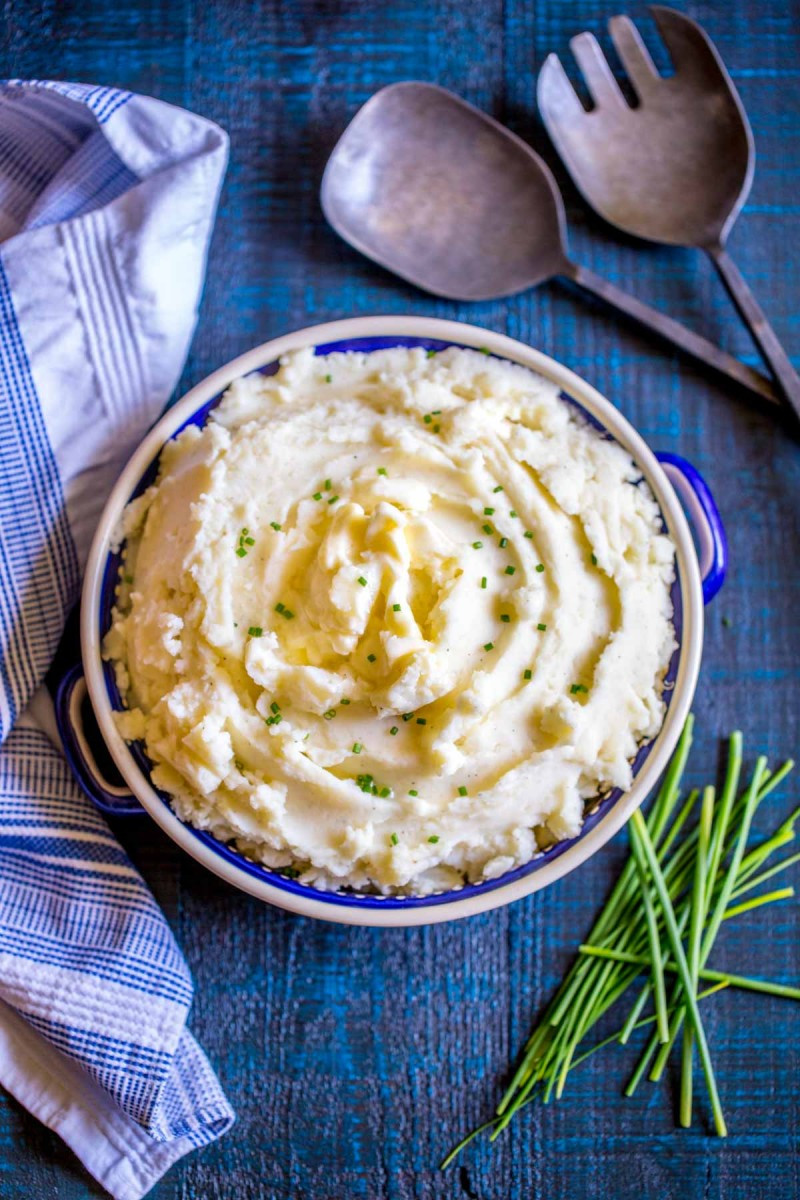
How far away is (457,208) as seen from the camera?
265cm

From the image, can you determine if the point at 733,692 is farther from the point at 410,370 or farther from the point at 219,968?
the point at 219,968

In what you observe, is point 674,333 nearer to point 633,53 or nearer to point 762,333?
point 762,333

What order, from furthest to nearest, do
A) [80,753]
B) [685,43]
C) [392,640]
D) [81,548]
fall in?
[685,43] → [81,548] → [80,753] → [392,640]

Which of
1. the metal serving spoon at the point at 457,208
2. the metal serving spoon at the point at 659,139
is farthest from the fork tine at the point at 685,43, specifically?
the metal serving spoon at the point at 457,208

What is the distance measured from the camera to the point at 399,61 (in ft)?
8.91

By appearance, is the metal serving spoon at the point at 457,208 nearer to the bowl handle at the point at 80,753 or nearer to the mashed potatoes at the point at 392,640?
the mashed potatoes at the point at 392,640

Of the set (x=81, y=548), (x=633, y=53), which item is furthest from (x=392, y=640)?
(x=633, y=53)

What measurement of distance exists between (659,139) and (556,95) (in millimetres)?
284

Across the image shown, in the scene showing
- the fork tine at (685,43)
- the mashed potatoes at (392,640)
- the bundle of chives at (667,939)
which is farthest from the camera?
the fork tine at (685,43)

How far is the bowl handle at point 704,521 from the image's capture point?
238 centimetres

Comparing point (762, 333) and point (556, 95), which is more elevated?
point (556, 95)

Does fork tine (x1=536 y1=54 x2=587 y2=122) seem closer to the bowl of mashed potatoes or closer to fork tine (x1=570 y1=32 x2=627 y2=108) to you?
fork tine (x1=570 y1=32 x2=627 y2=108)

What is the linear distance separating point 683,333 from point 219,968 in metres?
1.94

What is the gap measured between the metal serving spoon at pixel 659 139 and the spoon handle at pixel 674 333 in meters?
0.11
